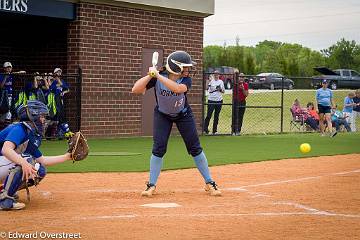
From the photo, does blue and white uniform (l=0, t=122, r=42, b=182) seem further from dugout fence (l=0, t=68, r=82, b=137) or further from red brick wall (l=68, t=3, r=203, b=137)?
red brick wall (l=68, t=3, r=203, b=137)

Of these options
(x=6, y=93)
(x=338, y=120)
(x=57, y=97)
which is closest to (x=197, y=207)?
(x=6, y=93)

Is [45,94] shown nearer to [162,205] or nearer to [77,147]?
[77,147]

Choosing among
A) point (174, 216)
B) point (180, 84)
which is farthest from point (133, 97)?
point (174, 216)

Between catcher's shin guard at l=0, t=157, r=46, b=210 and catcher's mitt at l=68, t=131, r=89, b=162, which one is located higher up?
catcher's mitt at l=68, t=131, r=89, b=162

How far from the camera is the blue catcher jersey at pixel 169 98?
9992 millimetres

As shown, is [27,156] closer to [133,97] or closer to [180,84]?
[180,84]

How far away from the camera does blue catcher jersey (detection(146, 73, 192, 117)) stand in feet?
32.8

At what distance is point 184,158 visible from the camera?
16109mm

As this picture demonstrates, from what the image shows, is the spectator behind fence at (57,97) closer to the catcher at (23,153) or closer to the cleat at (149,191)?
the cleat at (149,191)

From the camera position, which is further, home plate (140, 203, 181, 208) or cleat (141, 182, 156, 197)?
cleat (141, 182, 156, 197)

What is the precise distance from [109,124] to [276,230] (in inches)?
611

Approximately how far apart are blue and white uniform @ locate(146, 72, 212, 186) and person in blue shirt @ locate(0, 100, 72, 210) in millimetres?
1709

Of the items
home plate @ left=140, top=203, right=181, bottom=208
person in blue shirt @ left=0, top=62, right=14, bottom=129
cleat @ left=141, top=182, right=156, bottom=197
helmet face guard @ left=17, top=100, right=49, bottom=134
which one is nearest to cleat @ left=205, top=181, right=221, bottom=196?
cleat @ left=141, top=182, right=156, bottom=197

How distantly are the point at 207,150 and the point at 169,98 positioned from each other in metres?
8.43
